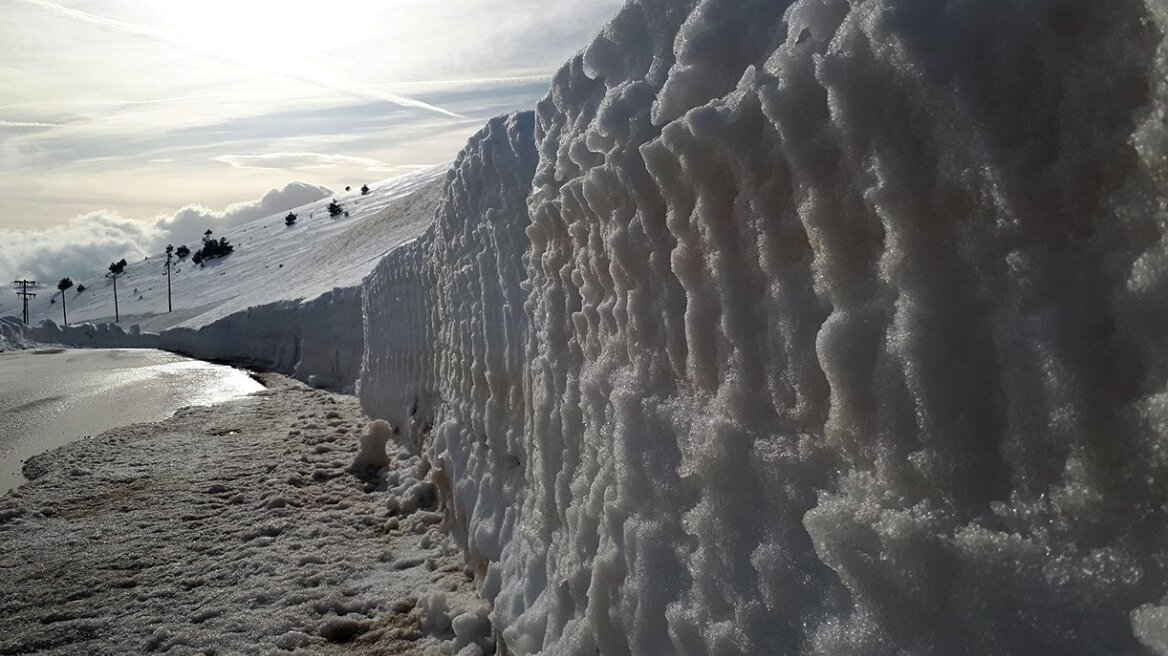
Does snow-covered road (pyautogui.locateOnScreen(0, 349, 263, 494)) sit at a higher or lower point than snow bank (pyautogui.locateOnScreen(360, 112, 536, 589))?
lower

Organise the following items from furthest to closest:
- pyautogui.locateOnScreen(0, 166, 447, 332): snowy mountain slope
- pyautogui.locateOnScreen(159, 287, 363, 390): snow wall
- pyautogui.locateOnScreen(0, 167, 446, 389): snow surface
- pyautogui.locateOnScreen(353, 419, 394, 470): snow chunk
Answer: pyautogui.locateOnScreen(0, 166, 447, 332): snowy mountain slope
pyautogui.locateOnScreen(0, 167, 446, 389): snow surface
pyautogui.locateOnScreen(159, 287, 363, 390): snow wall
pyautogui.locateOnScreen(353, 419, 394, 470): snow chunk

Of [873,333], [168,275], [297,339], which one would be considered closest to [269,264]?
[168,275]

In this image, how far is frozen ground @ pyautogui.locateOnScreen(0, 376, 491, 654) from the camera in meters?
3.75

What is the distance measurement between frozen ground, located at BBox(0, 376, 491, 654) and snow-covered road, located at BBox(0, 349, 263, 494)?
1.57 meters

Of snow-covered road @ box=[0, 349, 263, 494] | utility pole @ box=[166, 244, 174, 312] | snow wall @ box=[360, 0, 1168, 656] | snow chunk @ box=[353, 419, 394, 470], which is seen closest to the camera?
snow wall @ box=[360, 0, 1168, 656]

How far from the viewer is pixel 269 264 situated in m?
49.2

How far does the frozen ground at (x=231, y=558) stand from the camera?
12.3ft

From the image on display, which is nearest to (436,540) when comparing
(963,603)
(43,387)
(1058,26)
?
(963,603)

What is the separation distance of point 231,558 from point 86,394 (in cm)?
1159

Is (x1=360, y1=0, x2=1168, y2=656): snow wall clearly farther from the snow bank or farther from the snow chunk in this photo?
the snow chunk

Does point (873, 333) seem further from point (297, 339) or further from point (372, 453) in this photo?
point (297, 339)

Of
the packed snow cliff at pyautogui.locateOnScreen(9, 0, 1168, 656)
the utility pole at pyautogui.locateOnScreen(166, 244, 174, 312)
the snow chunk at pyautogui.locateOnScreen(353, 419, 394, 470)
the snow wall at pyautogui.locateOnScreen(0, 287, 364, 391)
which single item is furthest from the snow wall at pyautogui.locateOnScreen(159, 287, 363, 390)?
the utility pole at pyautogui.locateOnScreen(166, 244, 174, 312)

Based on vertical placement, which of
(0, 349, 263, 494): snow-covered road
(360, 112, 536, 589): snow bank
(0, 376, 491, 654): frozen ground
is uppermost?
(360, 112, 536, 589): snow bank

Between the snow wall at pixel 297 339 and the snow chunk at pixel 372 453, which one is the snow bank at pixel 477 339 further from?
→ the snow wall at pixel 297 339
